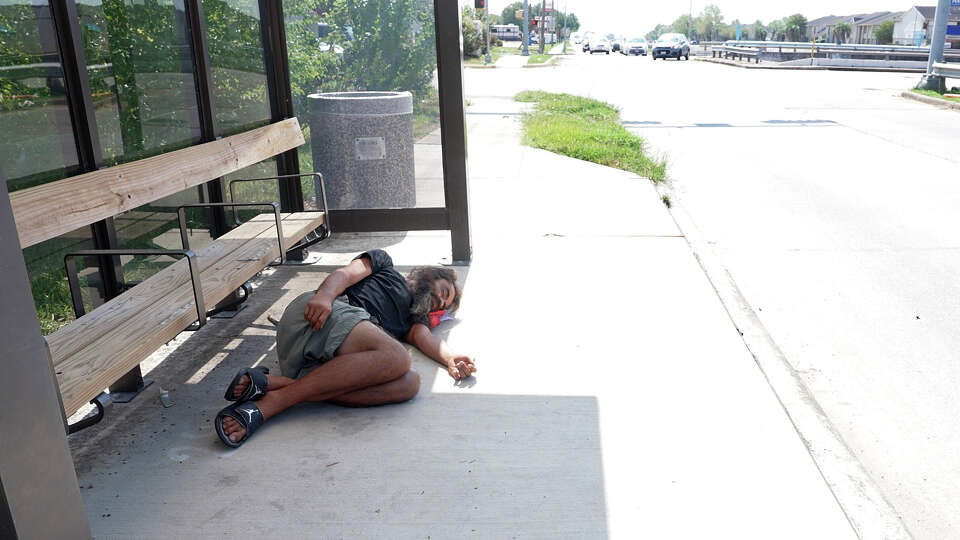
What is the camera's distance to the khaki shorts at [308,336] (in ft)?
11.9

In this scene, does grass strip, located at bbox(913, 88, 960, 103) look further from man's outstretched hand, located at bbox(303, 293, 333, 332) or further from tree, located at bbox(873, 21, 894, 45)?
tree, located at bbox(873, 21, 894, 45)

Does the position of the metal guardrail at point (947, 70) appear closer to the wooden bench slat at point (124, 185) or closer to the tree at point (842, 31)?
the wooden bench slat at point (124, 185)

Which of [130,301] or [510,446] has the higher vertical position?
[130,301]

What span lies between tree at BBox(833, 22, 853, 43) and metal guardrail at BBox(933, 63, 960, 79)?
9687 centimetres

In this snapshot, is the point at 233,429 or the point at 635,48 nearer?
the point at 233,429

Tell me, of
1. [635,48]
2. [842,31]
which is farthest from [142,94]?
[842,31]

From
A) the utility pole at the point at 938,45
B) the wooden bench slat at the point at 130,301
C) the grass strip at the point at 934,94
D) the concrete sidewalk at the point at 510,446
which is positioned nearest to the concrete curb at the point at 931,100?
the grass strip at the point at 934,94

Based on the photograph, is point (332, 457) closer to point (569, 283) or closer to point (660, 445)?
point (660, 445)

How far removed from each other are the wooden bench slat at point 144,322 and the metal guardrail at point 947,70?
2148 centimetres

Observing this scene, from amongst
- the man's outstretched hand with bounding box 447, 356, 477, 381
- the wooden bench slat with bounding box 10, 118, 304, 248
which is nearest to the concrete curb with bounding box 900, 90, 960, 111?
the wooden bench slat with bounding box 10, 118, 304, 248

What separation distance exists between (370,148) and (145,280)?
268 centimetres

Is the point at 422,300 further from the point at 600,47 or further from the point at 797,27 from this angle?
the point at 797,27

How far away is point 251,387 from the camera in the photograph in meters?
3.48

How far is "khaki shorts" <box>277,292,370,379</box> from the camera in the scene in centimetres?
362
